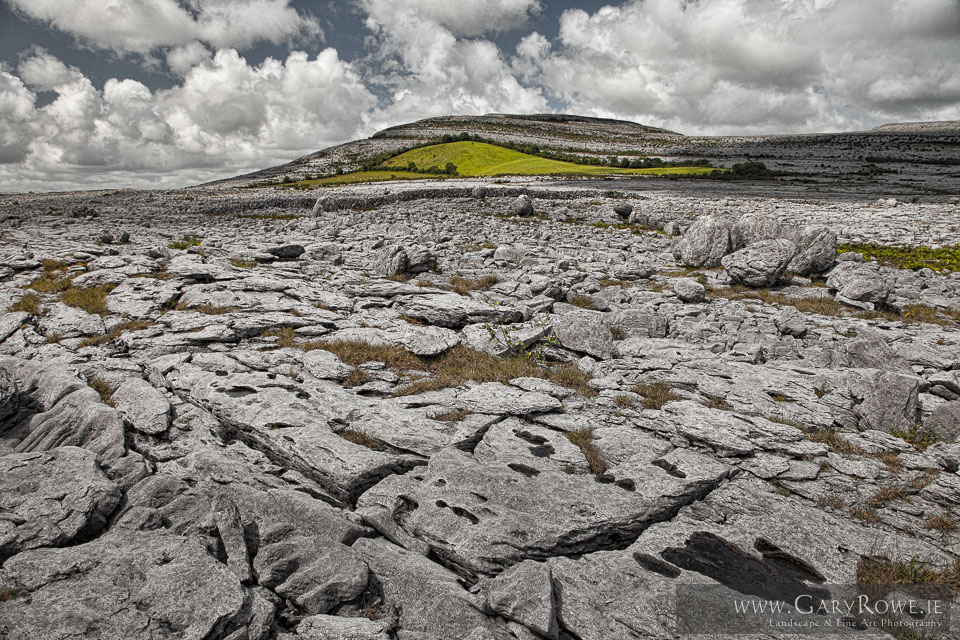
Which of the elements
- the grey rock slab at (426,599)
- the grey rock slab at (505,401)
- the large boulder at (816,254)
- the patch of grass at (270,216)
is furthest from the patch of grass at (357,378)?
the patch of grass at (270,216)

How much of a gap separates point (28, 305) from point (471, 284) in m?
16.2

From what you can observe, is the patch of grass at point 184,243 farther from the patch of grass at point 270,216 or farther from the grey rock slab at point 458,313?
the grey rock slab at point 458,313

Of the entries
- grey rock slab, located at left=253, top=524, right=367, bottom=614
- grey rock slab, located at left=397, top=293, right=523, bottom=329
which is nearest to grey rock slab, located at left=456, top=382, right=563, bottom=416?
grey rock slab, located at left=253, top=524, right=367, bottom=614

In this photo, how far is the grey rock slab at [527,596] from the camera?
477 cm

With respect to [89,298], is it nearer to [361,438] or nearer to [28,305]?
[28,305]

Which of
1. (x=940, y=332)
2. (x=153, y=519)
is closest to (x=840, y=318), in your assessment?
(x=940, y=332)

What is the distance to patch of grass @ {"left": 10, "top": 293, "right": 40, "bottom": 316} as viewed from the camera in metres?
14.7

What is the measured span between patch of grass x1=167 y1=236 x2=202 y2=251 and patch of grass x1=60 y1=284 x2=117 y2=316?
842 centimetres

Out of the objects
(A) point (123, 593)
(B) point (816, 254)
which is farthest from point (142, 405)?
(B) point (816, 254)

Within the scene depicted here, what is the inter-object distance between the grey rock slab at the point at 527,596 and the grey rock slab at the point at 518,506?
0.34m

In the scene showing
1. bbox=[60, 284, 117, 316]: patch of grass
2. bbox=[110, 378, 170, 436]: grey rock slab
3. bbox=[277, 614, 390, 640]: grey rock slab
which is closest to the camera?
bbox=[277, 614, 390, 640]: grey rock slab

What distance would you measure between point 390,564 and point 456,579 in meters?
0.91

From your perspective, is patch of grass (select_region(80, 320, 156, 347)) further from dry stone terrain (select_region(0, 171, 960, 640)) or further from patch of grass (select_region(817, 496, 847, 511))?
patch of grass (select_region(817, 496, 847, 511))

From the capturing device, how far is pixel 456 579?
562 cm
